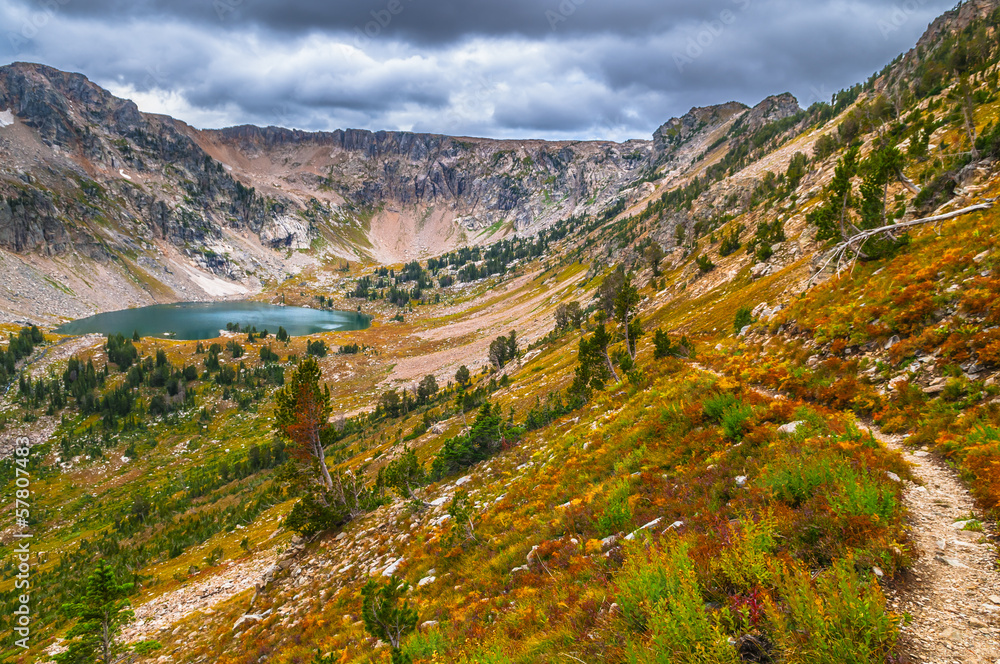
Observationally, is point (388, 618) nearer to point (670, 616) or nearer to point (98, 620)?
point (670, 616)

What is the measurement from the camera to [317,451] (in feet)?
72.5

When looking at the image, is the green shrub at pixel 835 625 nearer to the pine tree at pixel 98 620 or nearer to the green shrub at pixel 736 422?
the green shrub at pixel 736 422

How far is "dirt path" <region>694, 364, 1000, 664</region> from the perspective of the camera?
3.26m

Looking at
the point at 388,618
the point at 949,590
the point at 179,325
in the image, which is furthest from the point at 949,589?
the point at 179,325

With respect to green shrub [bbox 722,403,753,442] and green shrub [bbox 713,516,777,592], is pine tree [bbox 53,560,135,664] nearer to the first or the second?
green shrub [bbox 713,516,777,592]

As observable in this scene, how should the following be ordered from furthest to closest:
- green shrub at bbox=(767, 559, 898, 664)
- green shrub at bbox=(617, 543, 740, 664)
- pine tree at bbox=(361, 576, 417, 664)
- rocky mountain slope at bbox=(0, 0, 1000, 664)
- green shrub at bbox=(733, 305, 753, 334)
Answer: green shrub at bbox=(733, 305, 753, 334), pine tree at bbox=(361, 576, 417, 664), rocky mountain slope at bbox=(0, 0, 1000, 664), green shrub at bbox=(617, 543, 740, 664), green shrub at bbox=(767, 559, 898, 664)

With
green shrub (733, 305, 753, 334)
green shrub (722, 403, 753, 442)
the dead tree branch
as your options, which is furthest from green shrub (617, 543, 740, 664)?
green shrub (733, 305, 753, 334)

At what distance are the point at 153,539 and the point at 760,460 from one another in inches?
2546

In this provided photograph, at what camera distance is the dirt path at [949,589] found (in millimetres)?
3256

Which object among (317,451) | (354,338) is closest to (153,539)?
(317,451)

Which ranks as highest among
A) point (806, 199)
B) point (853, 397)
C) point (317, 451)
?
point (806, 199)

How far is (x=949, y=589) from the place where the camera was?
12.2ft

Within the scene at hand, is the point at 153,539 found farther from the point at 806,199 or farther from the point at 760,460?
the point at 806,199

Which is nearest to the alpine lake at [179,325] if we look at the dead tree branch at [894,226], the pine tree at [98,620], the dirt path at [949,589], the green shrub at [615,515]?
the pine tree at [98,620]
